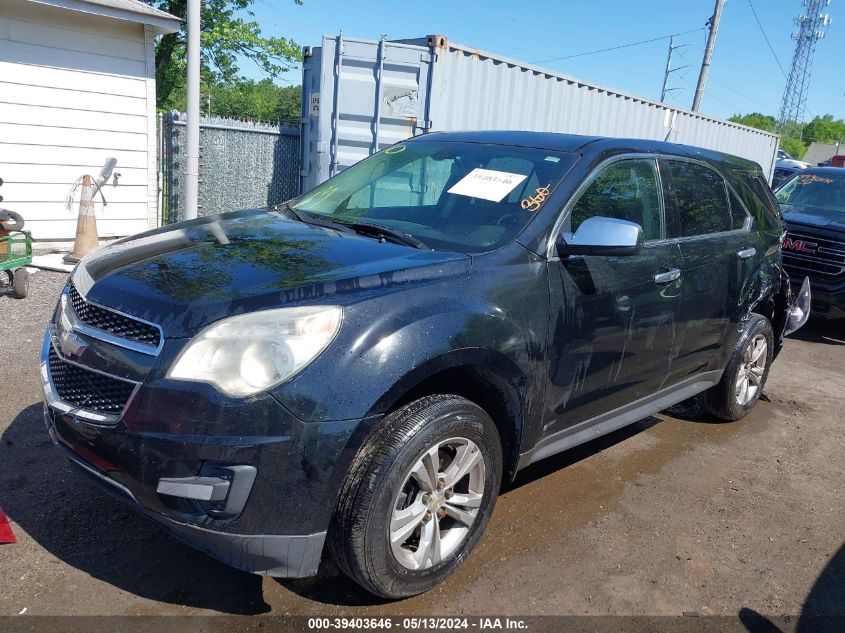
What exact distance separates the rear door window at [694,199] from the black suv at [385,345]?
24 millimetres

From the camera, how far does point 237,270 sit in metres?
2.66

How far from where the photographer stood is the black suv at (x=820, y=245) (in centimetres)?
793

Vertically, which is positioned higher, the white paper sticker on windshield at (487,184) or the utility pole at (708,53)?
the utility pole at (708,53)

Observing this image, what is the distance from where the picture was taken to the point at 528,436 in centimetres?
315

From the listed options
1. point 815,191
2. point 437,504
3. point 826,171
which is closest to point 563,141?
point 437,504

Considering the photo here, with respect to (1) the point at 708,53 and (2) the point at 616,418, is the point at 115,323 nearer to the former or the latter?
(2) the point at 616,418

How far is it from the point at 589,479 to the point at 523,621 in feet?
4.69

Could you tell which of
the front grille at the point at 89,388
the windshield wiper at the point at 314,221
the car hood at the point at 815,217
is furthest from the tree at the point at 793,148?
the front grille at the point at 89,388

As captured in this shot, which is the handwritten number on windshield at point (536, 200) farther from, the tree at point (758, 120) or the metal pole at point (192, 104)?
the tree at point (758, 120)

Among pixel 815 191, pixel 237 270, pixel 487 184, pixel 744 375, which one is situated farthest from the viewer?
pixel 815 191

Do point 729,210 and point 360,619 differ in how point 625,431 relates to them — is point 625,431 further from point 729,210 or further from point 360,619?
point 360,619

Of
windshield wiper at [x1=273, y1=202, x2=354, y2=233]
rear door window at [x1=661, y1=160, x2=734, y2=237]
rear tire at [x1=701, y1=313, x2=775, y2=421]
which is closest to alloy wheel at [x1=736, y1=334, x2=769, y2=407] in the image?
rear tire at [x1=701, y1=313, x2=775, y2=421]

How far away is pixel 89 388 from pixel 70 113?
301 inches

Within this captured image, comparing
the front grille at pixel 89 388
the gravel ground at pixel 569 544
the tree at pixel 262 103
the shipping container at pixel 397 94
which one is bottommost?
the gravel ground at pixel 569 544
